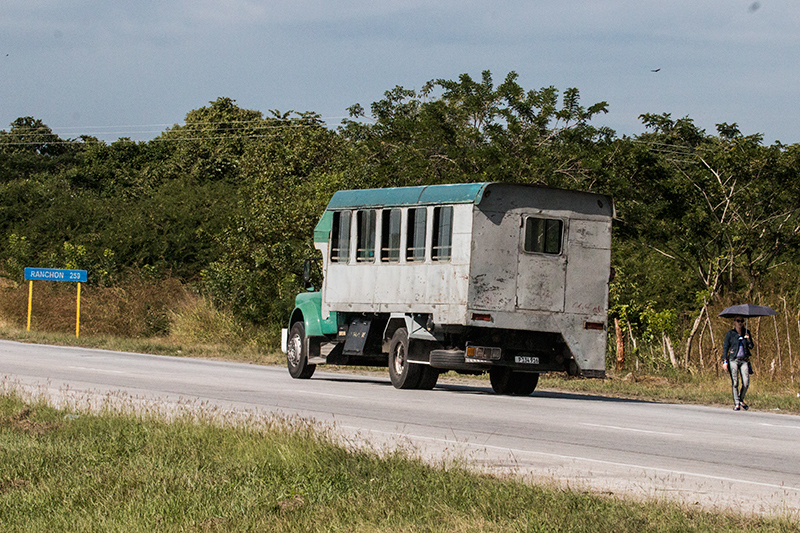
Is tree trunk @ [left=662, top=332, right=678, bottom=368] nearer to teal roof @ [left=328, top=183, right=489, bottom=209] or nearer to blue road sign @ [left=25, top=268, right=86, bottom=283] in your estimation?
teal roof @ [left=328, top=183, right=489, bottom=209]

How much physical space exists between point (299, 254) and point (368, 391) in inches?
608

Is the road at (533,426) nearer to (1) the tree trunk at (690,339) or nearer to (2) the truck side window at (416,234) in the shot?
(2) the truck side window at (416,234)

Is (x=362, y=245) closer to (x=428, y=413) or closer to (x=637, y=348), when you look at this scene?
(x=428, y=413)

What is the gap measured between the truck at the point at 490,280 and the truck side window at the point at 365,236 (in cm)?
4

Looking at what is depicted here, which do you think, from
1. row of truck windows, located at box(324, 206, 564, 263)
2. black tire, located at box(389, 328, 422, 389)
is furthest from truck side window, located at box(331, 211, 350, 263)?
black tire, located at box(389, 328, 422, 389)

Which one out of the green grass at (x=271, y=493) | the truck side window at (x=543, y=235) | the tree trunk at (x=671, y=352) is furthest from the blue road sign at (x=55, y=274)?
the green grass at (x=271, y=493)

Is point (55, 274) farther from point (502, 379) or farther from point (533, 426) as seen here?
point (533, 426)

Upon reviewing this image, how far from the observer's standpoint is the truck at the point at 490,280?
61.2ft

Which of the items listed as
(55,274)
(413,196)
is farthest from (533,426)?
(55,274)

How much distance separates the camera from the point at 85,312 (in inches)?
1684

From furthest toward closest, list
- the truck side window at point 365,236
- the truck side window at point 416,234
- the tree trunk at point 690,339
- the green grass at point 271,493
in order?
the tree trunk at point 690,339, the truck side window at point 365,236, the truck side window at point 416,234, the green grass at point 271,493

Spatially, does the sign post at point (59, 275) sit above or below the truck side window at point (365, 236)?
below

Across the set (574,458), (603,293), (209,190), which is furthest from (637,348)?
(209,190)

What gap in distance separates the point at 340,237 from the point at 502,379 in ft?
13.4
